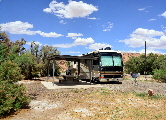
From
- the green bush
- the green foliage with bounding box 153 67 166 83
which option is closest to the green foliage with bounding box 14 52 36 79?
the green bush

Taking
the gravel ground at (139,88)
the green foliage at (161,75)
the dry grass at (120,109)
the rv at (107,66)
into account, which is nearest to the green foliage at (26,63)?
the rv at (107,66)

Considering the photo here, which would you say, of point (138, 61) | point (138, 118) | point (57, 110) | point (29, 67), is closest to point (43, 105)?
point (57, 110)

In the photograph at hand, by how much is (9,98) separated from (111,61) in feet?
38.1

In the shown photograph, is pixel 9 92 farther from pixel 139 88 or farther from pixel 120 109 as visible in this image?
pixel 139 88

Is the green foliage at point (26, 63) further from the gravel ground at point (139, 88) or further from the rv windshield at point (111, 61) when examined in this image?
the gravel ground at point (139, 88)

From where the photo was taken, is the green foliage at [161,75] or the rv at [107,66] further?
the green foliage at [161,75]

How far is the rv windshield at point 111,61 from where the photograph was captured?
55.6 feet

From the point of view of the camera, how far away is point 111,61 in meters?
17.1

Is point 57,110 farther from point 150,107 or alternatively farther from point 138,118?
point 150,107

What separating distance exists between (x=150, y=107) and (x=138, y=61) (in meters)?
31.4

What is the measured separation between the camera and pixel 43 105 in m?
8.60

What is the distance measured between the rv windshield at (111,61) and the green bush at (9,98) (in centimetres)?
1007

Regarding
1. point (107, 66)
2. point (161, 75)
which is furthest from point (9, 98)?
point (161, 75)

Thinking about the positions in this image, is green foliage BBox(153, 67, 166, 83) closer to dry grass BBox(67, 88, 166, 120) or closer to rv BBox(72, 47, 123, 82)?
rv BBox(72, 47, 123, 82)
